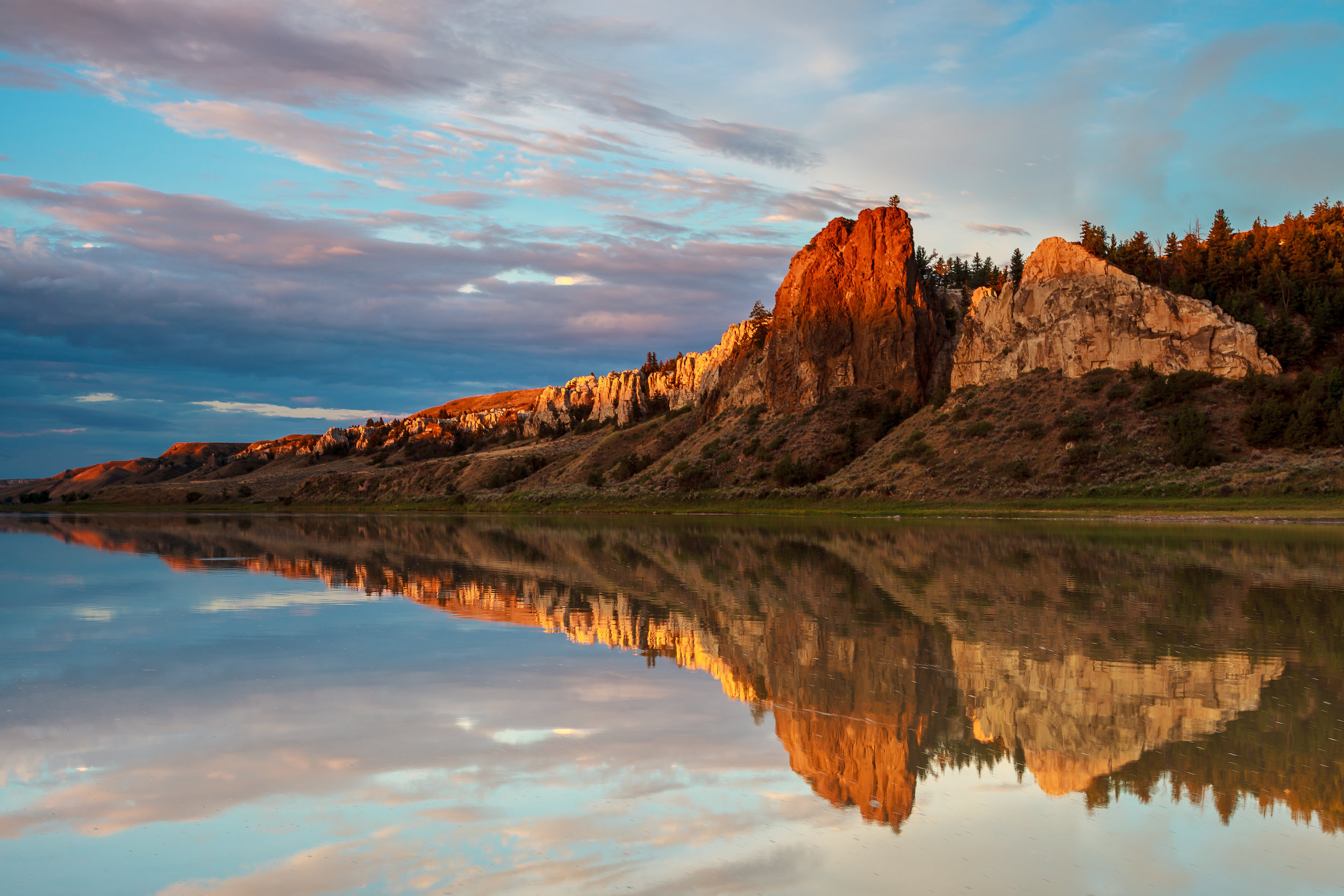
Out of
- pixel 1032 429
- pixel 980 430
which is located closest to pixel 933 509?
pixel 980 430

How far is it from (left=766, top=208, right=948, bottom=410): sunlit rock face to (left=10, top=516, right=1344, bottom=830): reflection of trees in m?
67.0

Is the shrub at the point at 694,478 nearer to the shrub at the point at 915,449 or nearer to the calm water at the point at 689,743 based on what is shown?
the shrub at the point at 915,449

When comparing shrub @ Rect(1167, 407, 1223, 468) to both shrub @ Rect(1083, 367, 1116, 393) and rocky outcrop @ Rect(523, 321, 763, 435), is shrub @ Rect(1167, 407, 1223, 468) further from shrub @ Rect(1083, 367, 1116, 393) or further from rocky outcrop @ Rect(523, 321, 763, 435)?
rocky outcrop @ Rect(523, 321, 763, 435)

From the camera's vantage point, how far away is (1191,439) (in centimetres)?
6600

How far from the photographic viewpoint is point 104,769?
8.61 m

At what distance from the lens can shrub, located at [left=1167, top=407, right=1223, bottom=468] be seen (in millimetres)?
64438

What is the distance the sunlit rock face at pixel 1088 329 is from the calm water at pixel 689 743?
64.8 meters

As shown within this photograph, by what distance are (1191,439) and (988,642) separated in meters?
62.1

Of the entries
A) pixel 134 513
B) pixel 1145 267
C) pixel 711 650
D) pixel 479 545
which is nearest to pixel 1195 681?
pixel 711 650

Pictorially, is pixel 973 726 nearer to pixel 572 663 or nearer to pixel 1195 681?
pixel 1195 681

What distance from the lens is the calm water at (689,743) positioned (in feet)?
21.2

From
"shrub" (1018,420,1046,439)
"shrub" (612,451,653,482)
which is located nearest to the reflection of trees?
"shrub" (1018,420,1046,439)

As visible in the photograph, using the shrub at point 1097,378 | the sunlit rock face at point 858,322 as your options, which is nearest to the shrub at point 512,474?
the sunlit rock face at point 858,322

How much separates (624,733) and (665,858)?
322 centimetres
